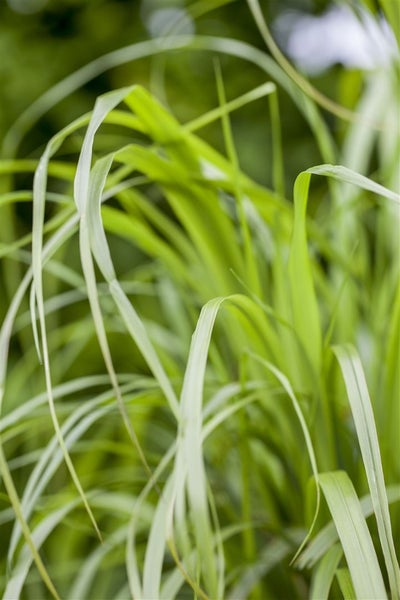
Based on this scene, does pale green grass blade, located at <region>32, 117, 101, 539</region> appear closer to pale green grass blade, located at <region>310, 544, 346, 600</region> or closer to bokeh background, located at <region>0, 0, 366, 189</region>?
pale green grass blade, located at <region>310, 544, 346, 600</region>

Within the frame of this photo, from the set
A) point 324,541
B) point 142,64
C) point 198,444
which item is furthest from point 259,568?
point 142,64

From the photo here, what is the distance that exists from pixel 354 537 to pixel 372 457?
3cm

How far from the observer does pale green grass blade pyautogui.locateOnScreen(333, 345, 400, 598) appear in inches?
10.4

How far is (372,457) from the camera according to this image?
0.29 metres

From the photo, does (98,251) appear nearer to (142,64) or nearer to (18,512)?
(18,512)

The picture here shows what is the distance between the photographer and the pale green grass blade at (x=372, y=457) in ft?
0.87

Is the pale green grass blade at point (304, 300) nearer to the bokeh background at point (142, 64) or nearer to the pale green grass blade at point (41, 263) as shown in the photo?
the pale green grass blade at point (41, 263)

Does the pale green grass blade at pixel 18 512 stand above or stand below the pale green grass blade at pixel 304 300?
below

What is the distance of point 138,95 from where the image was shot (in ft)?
1.35

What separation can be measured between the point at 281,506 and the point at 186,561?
0.13 m

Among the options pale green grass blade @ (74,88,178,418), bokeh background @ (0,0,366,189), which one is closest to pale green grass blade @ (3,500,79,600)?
pale green grass blade @ (74,88,178,418)

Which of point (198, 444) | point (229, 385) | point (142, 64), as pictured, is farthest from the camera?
point (142, 64)

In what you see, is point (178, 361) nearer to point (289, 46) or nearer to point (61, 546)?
point (61, 546)

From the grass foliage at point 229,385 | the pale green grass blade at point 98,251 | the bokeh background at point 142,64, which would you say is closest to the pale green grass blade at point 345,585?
the grass foliage at point 229,385
